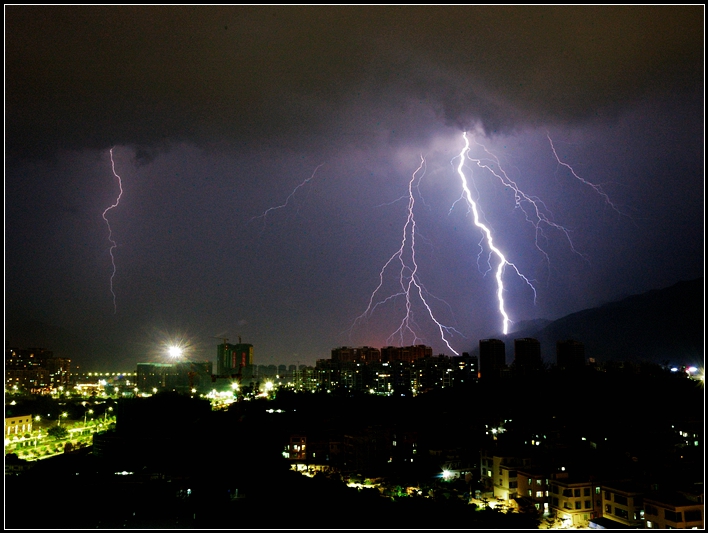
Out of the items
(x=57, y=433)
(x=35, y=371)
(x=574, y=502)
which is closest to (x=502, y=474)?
(x=574, y=502)

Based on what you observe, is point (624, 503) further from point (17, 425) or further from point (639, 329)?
point (639, 329)

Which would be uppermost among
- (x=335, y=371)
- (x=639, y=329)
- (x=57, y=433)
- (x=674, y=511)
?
(x=639, y=329)

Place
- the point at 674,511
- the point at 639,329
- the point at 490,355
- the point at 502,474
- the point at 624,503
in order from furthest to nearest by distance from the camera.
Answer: the point at 639,329, the point at 490,355, the point at 502,474, the point at 624,503, the point at 674,511

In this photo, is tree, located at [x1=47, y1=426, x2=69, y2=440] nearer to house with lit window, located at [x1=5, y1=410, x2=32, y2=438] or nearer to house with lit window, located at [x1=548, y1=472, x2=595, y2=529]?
house with lit window, located at [x1=5, y1=410, x2=32, y2=438]

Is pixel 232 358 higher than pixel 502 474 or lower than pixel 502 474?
higher

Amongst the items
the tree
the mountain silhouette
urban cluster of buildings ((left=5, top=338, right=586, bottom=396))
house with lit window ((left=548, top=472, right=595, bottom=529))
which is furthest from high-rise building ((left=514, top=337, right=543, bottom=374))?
the tree

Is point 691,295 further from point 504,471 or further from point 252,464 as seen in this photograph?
point 252,464

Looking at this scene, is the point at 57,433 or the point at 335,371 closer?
the point at 57,433

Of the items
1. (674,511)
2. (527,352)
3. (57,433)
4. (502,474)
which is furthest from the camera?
(527,352)

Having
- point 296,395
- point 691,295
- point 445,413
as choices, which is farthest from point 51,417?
point 691,295
